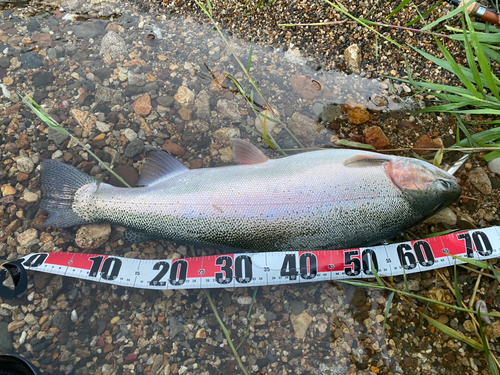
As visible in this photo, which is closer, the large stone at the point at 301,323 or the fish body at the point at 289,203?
the fish body at the point at 289,203

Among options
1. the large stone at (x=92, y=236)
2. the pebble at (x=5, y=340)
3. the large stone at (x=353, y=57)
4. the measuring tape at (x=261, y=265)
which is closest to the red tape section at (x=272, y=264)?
the measuring tape at (x=261, y=265)

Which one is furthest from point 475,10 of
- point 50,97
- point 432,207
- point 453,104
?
point 50,97

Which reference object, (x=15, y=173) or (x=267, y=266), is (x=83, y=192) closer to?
(x=15, y=173)

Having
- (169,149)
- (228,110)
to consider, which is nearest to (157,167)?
(169,149)

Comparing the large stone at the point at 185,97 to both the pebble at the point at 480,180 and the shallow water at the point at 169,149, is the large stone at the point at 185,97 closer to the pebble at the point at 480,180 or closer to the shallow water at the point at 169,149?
the shallow water at the point at 169,149

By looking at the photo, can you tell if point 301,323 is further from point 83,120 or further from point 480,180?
point 83,120

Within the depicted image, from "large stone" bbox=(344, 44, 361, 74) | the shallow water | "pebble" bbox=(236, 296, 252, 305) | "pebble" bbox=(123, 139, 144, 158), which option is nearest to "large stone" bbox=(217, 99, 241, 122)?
the shallow water
